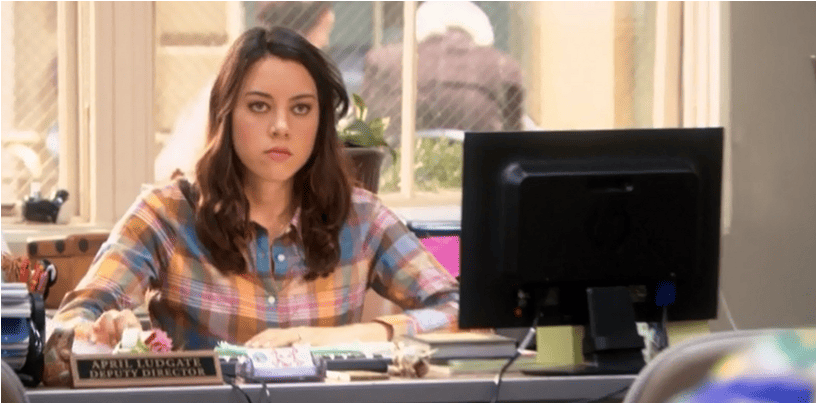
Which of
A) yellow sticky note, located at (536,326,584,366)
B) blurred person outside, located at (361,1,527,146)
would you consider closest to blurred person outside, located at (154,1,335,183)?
blurred person outside, located at (361,1,527,146)

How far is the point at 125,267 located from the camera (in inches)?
104

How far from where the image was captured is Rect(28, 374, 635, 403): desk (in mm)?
1854

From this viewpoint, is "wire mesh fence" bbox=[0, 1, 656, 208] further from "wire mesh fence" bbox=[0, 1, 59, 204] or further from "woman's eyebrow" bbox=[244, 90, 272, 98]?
"woman's eyebrow" bbox=[244, 90, 272, 98]

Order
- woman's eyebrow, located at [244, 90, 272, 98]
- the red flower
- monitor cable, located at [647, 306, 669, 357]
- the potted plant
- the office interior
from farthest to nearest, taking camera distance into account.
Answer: the office interior
the potted plant
woman's eyebrow, located at [244, 90, 272, 98]
monitor cable, located at [647, 306, 669, 357]
the red flower

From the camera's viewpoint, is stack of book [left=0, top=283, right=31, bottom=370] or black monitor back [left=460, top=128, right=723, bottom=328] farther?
black monitor back [left=460, top=128, right=723, bottom=328]

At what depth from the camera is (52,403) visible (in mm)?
1851

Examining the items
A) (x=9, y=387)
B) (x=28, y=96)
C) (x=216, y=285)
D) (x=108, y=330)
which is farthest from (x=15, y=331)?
(x=28, y=96)

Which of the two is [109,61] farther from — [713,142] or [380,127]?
[713,142]

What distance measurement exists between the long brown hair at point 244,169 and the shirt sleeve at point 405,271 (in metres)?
0.10

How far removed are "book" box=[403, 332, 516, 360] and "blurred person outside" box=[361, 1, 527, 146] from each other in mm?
2421

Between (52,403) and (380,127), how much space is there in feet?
4.89

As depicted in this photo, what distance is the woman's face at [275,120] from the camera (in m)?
2.73

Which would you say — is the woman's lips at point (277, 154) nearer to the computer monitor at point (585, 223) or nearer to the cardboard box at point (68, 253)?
the computer monitor at point (585, 223)

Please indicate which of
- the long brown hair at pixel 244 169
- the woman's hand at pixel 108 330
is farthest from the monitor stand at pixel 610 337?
the long brown hair at pixel 244 169
